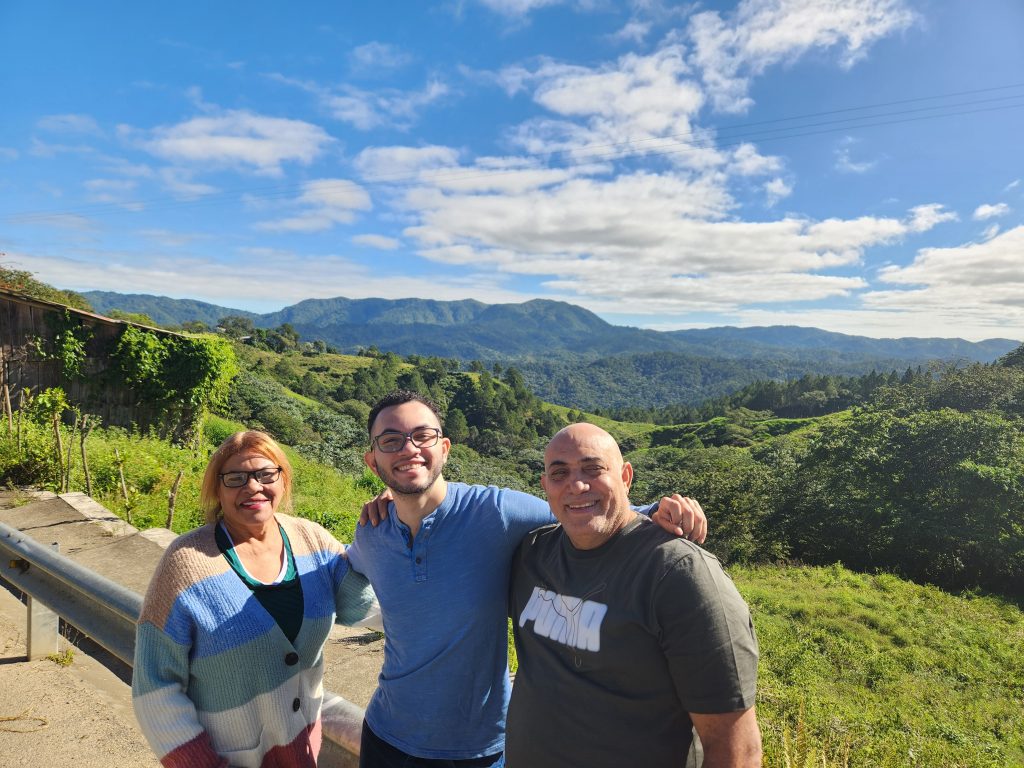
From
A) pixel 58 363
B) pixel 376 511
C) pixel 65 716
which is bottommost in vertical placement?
pixel 65 716

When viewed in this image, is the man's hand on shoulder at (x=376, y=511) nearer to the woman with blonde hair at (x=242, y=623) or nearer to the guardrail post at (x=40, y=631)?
the woman with blonde hair at (x=242, y=623)

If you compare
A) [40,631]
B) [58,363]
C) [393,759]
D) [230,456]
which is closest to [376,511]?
[230,456]

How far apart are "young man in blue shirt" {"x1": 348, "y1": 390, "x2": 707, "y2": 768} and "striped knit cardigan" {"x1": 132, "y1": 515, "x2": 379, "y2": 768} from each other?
0.22 meters

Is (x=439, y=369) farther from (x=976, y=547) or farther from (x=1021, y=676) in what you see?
(x=1021, y=676)

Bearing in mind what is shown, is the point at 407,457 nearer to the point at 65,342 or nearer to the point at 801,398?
the point at 65,342

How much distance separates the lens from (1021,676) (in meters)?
15.2

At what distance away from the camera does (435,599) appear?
169 centimetres

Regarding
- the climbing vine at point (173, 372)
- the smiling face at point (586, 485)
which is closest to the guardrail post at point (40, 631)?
the smiling face at point (586, 485)

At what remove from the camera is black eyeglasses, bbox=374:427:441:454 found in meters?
1.82

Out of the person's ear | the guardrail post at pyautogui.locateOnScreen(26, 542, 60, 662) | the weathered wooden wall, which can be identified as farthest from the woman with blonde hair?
the weathered wooden wall

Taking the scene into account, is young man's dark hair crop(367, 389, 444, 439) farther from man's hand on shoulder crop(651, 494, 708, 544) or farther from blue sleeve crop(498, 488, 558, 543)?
man's hand on shoulder crop(651, 494, 708, 544)

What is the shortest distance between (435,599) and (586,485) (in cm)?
57

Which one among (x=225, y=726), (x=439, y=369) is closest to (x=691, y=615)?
(x=225, y=726)

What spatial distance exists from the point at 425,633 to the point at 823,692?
13.7 meters
